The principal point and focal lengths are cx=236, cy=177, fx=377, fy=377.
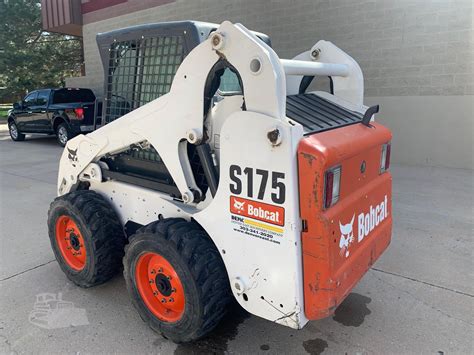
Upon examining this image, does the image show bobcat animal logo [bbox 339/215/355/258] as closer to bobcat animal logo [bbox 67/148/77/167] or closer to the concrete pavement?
the concrete pavement

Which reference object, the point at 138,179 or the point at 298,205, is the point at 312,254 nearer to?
the point at 298,205

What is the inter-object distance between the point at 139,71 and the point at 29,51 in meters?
23.6

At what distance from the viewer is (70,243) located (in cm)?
321

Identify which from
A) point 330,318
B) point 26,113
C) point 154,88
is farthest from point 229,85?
point 26,113

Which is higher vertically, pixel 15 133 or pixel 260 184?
pixel 260 184

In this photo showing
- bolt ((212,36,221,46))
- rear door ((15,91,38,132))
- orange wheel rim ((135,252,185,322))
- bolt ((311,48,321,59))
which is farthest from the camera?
rear door ((15,91,38,132))

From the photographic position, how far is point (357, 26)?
8.18 metres

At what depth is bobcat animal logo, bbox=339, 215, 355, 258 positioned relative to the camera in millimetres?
2105

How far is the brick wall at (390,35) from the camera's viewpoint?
7.17m

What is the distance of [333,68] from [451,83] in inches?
227

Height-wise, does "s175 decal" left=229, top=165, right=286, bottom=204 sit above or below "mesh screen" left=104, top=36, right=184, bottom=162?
below

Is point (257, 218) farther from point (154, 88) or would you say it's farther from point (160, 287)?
point (154, 88)

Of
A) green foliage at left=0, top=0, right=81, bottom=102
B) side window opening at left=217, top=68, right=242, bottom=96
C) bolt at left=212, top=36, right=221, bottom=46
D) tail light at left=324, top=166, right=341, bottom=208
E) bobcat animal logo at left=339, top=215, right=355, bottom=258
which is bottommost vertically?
bobcat animal logo at left=339, top=215, right=355, bottom=258

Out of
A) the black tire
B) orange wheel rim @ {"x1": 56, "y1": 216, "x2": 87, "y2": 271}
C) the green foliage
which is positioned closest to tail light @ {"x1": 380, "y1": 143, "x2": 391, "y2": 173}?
orange wheel rim @ {"x1": 56, "y1": 216, "x2": 87, "y2": 271}
